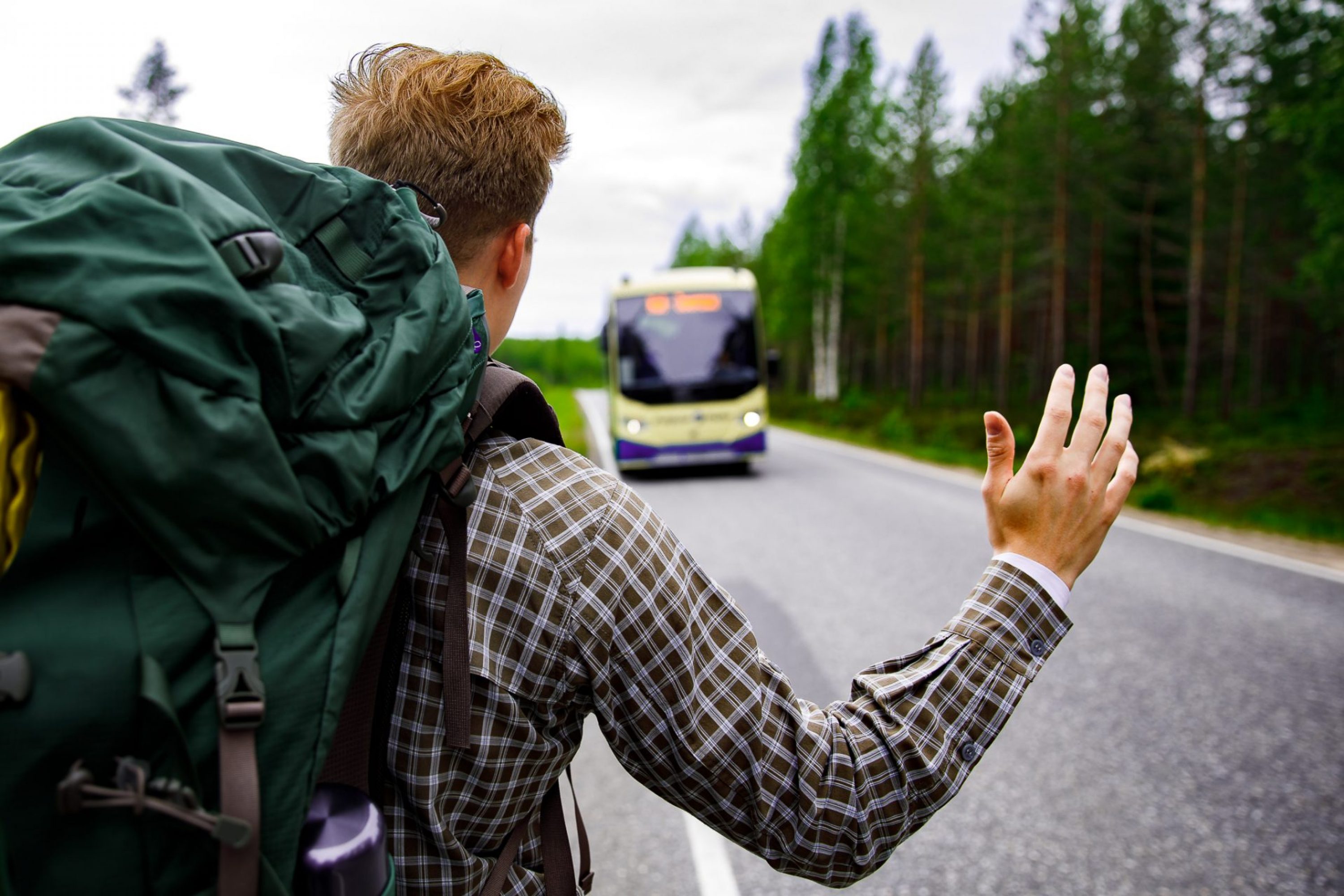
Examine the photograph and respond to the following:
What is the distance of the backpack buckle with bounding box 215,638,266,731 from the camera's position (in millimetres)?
791

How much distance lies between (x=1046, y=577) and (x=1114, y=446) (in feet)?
0.66

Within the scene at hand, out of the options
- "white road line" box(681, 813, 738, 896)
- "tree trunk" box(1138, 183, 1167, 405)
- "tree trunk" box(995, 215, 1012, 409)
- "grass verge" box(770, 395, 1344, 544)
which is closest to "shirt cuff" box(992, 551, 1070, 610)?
"white road line" box(681, 813, 738, 896)

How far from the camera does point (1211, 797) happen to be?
3.58 m

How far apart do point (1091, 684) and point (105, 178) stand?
17.2 feet

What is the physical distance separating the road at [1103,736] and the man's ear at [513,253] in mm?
2443

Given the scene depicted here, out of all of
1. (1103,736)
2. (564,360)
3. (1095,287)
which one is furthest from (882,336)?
(564,360)

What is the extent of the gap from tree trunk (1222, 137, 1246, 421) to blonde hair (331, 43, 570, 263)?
1213 inches

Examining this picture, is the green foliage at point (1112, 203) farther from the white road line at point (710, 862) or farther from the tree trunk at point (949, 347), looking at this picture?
the white road line at point (710, 862)

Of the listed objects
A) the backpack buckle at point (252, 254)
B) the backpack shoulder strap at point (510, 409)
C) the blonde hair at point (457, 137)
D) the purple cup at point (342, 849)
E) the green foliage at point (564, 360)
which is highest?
the blonde hair at point (457, 137)

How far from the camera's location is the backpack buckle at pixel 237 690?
2.59 feet

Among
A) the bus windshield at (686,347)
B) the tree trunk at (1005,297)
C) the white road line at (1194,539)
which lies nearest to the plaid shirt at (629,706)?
the white road line at (1194,539)

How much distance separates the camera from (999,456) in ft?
3.98

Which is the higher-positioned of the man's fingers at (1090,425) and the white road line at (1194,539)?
the man's fingers at (1090,425)

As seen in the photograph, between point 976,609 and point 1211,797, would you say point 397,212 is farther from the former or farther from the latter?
point 1211,797
